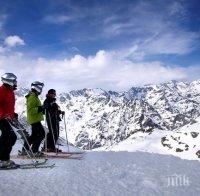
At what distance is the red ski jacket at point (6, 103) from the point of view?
12.4 meters

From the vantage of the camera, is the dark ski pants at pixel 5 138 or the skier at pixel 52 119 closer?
the dark ski pants at pixel 5 138

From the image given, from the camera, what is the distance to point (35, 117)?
1592cm

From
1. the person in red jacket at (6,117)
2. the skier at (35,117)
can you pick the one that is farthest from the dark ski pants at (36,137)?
the person in red jacket at (6,117)

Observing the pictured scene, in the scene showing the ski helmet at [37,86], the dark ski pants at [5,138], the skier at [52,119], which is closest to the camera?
the dark ski pants at [5,138]

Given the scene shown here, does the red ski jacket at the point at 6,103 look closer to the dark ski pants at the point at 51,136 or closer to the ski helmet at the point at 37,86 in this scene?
the ski helmet at the point at 37,86

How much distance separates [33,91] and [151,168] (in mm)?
5809

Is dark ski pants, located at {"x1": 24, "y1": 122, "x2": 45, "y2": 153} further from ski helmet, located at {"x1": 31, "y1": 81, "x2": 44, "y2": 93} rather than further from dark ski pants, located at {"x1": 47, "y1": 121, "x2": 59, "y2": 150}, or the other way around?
dark ski pants, located at {"x1": 47, "y1": 121, "x2": 59, "y2": 150}

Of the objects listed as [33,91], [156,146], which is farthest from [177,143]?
[33,91]

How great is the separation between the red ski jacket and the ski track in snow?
180 cm

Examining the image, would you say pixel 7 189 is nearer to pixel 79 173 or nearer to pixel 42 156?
pixel 79 173

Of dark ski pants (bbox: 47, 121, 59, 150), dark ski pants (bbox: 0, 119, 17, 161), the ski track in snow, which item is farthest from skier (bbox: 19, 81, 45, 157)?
dark ski pants (bbox: 0, 119, 17, 161)

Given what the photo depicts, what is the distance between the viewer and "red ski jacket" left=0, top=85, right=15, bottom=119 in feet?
40.7

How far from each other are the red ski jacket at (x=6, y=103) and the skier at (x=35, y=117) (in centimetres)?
321

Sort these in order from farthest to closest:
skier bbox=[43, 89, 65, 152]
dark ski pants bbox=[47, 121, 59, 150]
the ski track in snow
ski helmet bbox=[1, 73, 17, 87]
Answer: dark ski pants bbox=[47, 121, 59, 150] → skier bbox=[43, 89, 65, 152] → ski helmet bbox=[1, 73, 17, 87] → the ski track in snow
